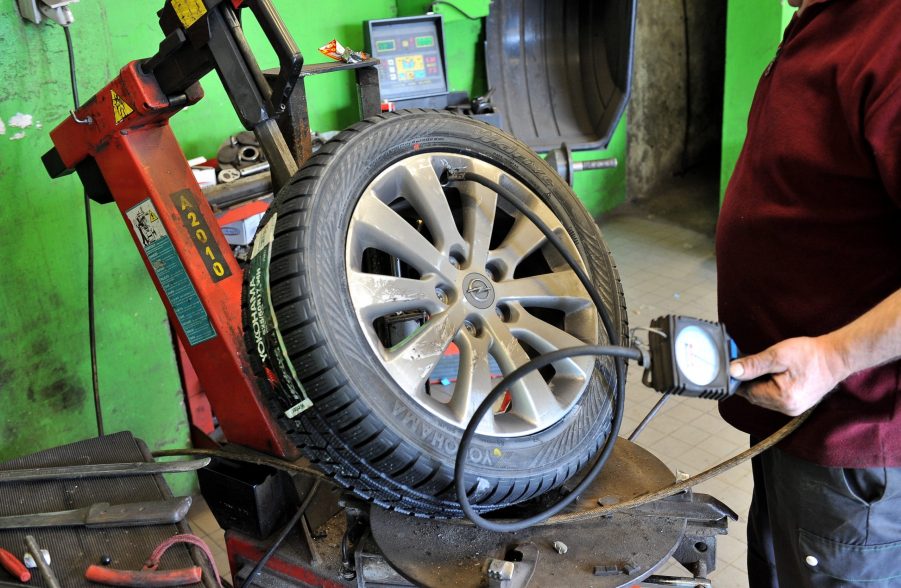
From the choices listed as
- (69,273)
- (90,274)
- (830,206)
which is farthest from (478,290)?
(69,273)

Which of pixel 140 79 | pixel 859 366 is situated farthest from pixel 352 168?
pixel 859 366

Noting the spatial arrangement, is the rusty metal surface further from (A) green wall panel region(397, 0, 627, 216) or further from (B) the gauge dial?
(A) green wall panel region(397, 0, 627, 216)

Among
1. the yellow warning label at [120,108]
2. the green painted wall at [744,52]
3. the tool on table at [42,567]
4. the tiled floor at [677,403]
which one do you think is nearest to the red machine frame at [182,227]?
the yellow warning label at [120,108]

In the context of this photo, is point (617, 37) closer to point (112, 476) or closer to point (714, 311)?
point (714, 311)

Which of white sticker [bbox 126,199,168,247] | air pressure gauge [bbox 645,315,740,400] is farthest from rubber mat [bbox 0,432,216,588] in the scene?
air pressure gauge [bbox 645,315,740,400]

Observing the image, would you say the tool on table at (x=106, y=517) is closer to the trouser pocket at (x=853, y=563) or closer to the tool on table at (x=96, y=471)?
the tool on table at (x=96, y=471)

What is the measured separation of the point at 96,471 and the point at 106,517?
0.17m

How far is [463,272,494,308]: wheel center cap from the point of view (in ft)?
4.62

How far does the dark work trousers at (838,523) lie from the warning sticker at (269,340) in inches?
34.2

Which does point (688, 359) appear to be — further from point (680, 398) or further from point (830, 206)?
point (680, 398)

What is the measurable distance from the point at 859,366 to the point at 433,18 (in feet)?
8.85

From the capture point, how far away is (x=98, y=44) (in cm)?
217

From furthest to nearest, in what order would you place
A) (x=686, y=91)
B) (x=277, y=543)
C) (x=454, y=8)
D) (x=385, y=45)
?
(x=686, y=91) < (x=454, y=8) < (x=385, y=45) < (x=277, y=543)

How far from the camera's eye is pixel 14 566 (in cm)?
118
